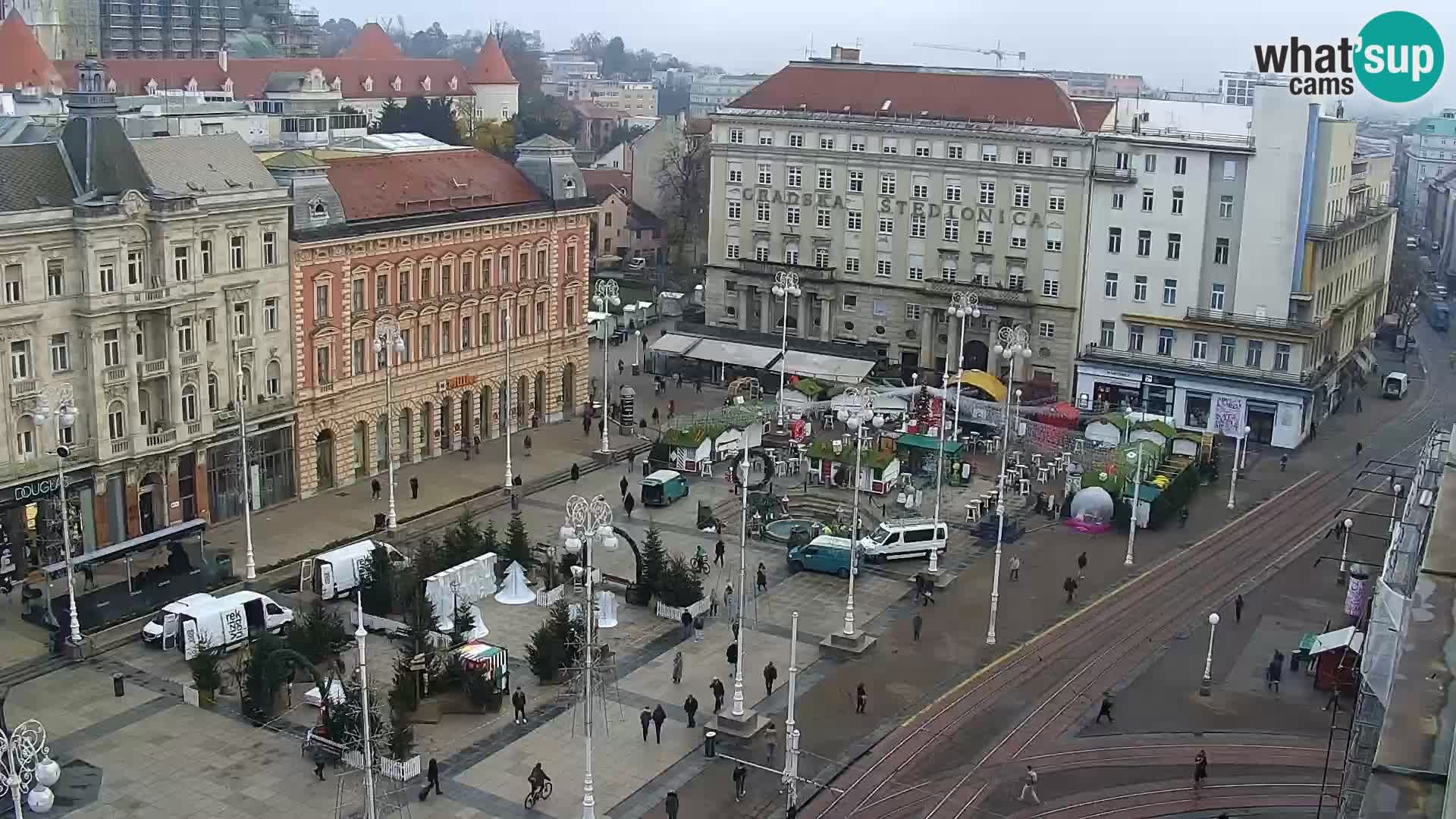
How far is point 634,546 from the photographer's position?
53812 millimetres

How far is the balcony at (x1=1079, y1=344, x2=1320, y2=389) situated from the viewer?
7750cm

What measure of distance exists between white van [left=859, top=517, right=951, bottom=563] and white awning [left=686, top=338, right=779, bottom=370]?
30119 mm

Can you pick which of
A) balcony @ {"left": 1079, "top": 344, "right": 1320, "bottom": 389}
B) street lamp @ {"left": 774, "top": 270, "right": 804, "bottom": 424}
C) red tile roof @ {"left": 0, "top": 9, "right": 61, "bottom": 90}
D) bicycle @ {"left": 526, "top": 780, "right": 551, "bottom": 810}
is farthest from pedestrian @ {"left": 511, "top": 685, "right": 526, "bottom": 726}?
red tile roof @ {"left": 0, "top": 9, "right": 61, "bottom": 90}

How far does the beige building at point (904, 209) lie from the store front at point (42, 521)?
4624 centimetres

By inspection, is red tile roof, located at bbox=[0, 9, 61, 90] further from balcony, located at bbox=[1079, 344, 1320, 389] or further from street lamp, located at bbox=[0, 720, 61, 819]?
street lamp, located at bbox=[0, 720, 61, 819]

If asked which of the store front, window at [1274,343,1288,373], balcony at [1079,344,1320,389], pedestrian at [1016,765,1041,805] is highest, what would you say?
window at [1274,343,1288,373]

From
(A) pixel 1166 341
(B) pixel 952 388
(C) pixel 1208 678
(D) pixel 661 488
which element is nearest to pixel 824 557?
(D) pixel 661 488

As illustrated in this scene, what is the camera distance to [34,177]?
173ft

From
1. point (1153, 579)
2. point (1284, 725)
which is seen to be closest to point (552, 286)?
point (1153, 579)

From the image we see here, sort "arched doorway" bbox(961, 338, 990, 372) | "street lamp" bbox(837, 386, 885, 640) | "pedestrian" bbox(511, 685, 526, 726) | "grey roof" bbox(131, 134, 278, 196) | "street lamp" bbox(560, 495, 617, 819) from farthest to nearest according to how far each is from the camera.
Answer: "arched doorway" bbox(961, 338, 990, 372) < "grey roof" bbox(131, 134, 278, 196) < "street lamp" bbox(837, 386, 885, 640) < "pedestrian" bbox(511, 685, 526, 726) < "street lamp" bbox(560, 495, 617, 819)

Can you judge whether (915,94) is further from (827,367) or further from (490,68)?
(490,68)

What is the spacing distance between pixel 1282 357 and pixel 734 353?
3034cm

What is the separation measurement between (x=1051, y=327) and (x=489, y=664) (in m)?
49.0

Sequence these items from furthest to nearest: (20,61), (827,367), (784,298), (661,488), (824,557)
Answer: (20,61) < (827,367) < (784,298) < (661,488) < (824,557)
